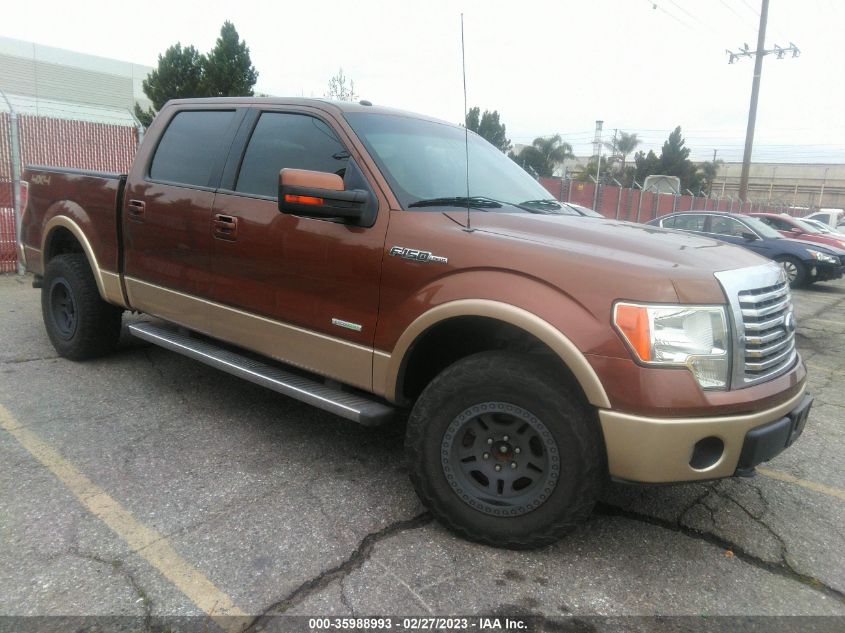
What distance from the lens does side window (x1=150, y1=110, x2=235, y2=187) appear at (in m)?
3.96

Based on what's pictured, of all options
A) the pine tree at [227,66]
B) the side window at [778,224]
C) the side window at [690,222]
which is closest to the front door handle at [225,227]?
the side window at [690,222]

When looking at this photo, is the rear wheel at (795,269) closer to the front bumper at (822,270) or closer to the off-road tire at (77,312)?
the front bumper at (822,270)

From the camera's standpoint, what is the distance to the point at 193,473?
3334 millimetres

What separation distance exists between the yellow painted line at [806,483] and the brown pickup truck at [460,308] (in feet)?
3.24

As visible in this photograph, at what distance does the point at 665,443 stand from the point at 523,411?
551 millimetres

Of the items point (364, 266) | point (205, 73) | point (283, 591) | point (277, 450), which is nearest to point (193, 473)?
point (277, 450)

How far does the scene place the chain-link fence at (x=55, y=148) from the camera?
898cm

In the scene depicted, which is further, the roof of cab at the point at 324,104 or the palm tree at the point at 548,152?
the palm tree at the point at 548,152

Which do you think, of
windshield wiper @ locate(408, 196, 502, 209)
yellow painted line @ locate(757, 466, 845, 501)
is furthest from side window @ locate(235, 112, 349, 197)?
yellow painted line @ locate(757, 466, 845, 501)

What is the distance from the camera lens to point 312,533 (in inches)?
112

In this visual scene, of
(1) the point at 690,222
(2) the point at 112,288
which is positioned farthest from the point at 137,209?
(1) the point at 690,222

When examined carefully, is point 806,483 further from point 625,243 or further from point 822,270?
point 822,270

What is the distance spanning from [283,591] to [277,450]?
4.31ft

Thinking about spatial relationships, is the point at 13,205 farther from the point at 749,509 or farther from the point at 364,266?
the point at 749,509
